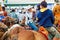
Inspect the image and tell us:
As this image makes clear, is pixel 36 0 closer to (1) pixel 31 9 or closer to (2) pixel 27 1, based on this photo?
(2) pixel 27 1

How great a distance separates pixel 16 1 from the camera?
8.50m

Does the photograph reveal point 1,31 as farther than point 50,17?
No

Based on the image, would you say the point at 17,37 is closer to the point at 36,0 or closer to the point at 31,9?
the point at 31,9

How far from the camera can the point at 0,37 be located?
1838 mm

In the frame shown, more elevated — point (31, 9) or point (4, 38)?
point (4, 38)

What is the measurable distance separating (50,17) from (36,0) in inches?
161

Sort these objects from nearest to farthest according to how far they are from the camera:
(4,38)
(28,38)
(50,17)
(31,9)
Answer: (28,38), (4,38), (50,17), (31,9)

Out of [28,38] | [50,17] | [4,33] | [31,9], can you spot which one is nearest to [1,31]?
[4,33]

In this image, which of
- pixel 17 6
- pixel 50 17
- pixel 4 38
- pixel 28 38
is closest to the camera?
pixel 28 38

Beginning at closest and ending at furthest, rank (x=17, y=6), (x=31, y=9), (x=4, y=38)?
(x=4, y=38) → (x=31, y=9) → (x=17, y=6)

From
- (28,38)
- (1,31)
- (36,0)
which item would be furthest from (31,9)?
(28,38)

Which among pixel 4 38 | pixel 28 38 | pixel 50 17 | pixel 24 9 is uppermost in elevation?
pixel 28 38

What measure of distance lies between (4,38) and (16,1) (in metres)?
6.76

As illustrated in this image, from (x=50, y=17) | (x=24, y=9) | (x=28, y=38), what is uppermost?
(x=28, y=38)
